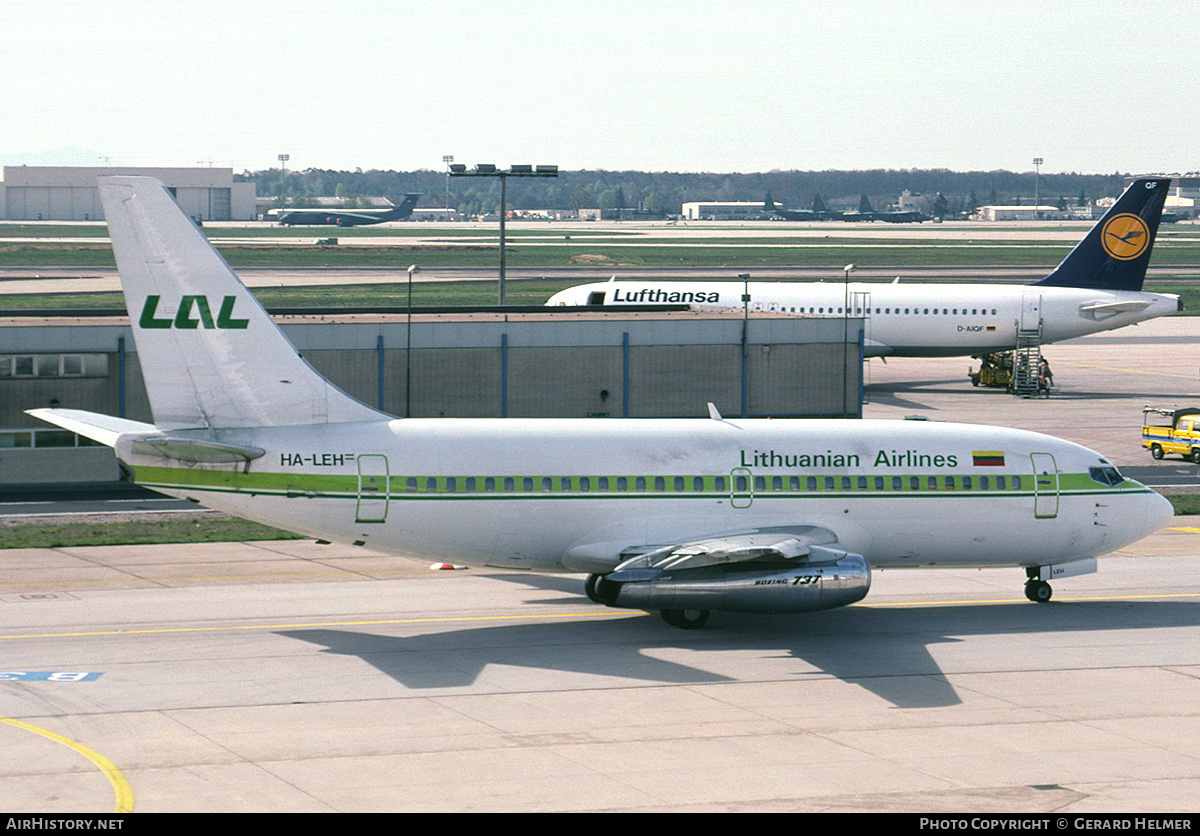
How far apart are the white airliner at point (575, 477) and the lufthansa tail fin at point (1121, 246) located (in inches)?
2021

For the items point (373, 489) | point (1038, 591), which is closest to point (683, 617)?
point (373, 489)

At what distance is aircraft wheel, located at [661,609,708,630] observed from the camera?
109ft

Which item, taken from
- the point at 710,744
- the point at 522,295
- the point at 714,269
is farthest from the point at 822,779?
the point at 714,269

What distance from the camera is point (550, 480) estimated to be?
108ft

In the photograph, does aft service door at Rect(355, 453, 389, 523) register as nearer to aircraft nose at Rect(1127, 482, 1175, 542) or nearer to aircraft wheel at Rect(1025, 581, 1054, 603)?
aircraft wheel at Rect(1025, 581, 1054, 603)

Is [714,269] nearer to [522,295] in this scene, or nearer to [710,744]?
[522,295]

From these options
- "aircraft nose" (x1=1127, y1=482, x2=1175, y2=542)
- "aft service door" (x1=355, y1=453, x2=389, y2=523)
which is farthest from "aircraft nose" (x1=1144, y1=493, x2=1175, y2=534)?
"aft service door" (x1=355, y1=453, x2=389, y2=523)

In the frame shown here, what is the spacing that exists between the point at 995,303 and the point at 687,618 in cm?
5696

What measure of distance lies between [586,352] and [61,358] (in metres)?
19.3

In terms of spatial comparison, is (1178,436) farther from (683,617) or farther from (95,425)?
(95,425)

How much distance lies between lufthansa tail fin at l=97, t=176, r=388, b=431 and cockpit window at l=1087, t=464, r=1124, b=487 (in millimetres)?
17767

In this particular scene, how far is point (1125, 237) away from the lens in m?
84.8

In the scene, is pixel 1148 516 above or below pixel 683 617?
above

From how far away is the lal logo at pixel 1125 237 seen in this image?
8406 cm
